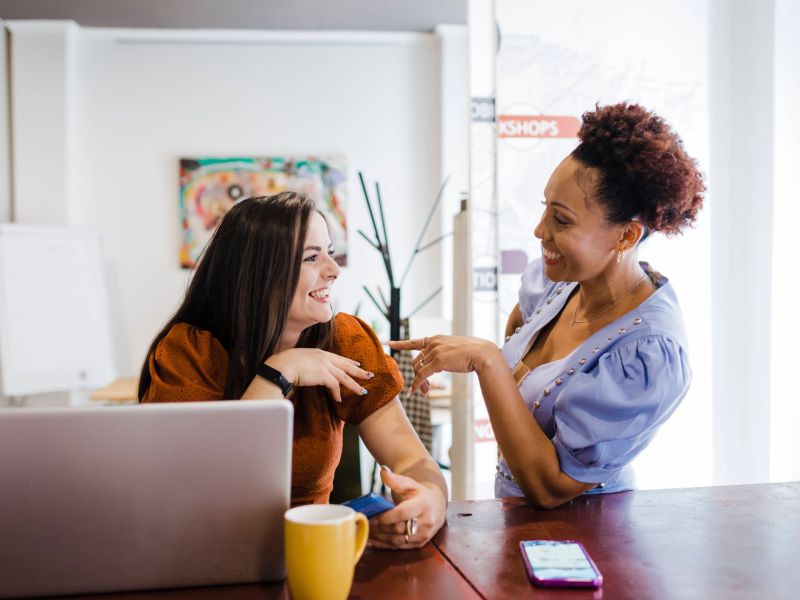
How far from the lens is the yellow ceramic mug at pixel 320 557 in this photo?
834 mm

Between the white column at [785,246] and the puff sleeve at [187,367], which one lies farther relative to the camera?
the white column at [785,246]

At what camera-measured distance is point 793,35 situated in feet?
8.55

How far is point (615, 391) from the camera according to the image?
4.48 ft

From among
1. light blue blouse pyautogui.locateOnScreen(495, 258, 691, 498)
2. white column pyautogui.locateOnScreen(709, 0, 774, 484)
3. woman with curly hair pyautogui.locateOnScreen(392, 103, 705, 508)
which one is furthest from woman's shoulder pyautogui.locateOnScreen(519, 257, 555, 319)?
white column pyautogui.locateOnScreen(709, 0, 774, 484)

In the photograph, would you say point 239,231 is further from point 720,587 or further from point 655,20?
point 655,20

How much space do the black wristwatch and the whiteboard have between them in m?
3.51

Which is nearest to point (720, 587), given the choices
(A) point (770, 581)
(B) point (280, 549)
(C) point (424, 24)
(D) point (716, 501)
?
(A) point (770, 581)

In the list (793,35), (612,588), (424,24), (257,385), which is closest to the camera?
(612,588)

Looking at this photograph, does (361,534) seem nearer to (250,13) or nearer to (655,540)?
(655,540)

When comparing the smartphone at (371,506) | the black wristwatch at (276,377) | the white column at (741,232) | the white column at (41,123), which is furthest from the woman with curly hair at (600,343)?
the white column at (41,123)

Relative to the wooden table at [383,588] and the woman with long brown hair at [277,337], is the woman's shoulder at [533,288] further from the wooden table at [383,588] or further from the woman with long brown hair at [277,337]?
the wooden table at [383,588]

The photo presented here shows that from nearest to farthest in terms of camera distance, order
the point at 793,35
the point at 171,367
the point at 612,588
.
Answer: the point at 612,588, the point at 171,367, the point at 793,35

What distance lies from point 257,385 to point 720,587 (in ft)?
2.56

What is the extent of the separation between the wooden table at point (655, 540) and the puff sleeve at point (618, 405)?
75mm
